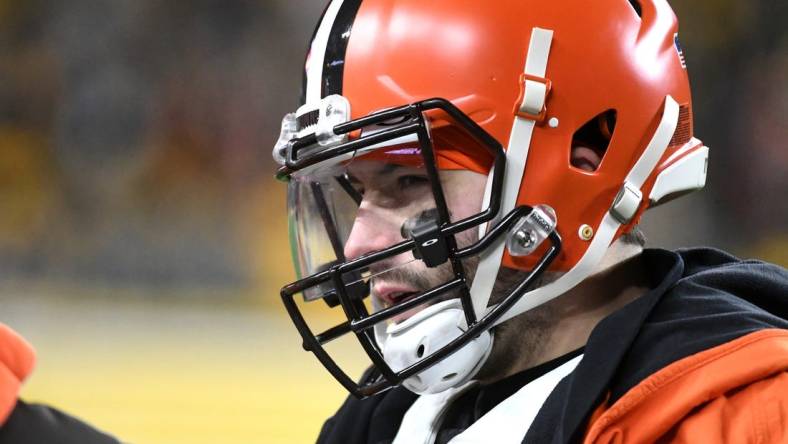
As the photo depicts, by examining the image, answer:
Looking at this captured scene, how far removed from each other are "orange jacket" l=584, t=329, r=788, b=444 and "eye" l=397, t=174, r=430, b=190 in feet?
1.01

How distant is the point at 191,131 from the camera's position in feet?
12.7

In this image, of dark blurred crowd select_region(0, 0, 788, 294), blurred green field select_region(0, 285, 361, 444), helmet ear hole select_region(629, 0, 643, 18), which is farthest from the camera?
dark blurred crowd select_region(0, 0, 788, 294)

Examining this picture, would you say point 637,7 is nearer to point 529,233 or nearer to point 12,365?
point 529,233

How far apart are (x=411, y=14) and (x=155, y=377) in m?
2.11

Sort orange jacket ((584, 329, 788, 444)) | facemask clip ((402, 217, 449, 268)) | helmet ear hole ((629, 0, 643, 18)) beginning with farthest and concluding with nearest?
1. helmet ear hole ((629, 0, 643, 18))
2. facemask clip ((402, 217, 449, 268))
3. orange jacket ((584, 329, 788, 444))

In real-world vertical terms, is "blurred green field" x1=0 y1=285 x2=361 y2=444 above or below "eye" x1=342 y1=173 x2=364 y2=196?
below

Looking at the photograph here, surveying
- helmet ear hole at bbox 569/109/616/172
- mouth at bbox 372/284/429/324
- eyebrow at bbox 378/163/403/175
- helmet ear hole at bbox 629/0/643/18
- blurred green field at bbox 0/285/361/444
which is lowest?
blurred green field at bbox 0/285/361/444

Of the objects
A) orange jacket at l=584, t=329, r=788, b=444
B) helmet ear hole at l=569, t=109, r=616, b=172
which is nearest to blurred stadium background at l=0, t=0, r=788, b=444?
helmet ear hole at l=569, t=109, r=616, b=172

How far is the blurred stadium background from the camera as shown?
349 centimetres

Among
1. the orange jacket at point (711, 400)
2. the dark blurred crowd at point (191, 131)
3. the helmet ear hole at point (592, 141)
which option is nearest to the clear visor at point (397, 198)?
the helmet ear hole at point (592, 141)

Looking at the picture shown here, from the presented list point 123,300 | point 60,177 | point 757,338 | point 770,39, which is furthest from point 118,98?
point 757,338

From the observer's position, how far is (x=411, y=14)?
3.48ft

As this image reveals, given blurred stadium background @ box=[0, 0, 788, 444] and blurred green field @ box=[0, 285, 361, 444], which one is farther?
blurred stadium background @ box=[0, 0, 788, 444]

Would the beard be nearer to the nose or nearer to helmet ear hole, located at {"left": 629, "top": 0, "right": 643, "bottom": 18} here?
the nose
